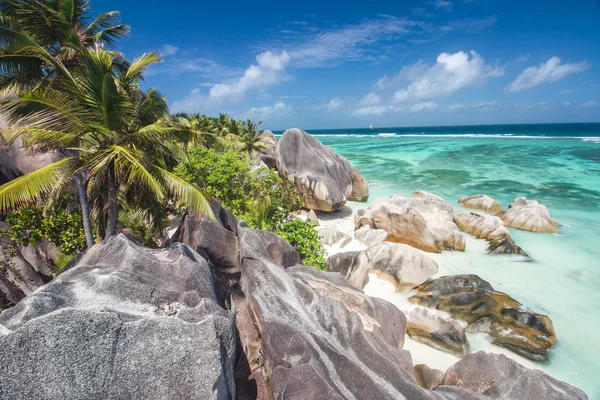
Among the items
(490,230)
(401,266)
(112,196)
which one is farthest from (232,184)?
(490,230)

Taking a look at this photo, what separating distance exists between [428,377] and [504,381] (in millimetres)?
1440

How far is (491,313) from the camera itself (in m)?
8.84

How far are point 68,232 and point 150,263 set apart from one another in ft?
11.5

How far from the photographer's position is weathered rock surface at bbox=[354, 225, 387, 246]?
1361 centimetres

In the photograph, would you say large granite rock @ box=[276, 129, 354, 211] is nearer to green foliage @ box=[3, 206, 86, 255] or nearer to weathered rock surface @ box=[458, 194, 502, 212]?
weathered rock surface @ box=[458, 194, 502, 212]

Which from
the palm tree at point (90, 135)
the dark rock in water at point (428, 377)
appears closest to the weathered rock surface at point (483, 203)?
the dark rock in water at point (428, 377)

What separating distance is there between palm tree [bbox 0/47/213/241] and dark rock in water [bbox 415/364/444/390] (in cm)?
583

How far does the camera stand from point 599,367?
760cm

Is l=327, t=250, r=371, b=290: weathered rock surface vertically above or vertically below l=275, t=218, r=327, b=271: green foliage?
below

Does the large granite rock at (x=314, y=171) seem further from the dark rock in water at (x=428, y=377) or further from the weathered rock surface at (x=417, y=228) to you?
the dark rock in water at (x=428, y=377)

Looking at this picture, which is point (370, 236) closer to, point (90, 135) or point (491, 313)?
point (491, 313)

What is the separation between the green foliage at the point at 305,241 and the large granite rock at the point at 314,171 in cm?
768

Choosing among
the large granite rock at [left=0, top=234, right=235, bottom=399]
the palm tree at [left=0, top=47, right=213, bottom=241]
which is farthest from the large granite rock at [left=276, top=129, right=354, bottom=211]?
the large granite rock at [left=0, top=234, right=235, bottom=399]

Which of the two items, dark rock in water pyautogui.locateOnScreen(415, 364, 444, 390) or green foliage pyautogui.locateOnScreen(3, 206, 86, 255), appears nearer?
dark rock in water pyautogui.locateOnScreen(415, 364, 444, 390)
